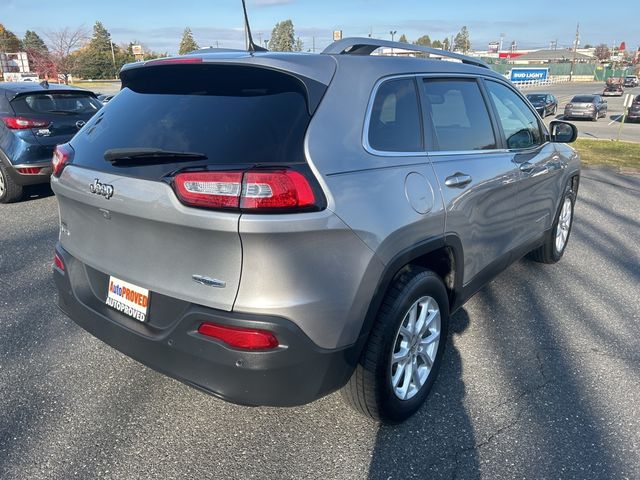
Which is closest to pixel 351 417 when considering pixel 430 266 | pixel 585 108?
pixel 430 266

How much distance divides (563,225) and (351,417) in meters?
3.43

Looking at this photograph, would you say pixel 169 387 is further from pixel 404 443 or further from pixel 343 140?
pixel 343 140

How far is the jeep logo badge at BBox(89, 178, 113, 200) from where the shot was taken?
224 centimetres

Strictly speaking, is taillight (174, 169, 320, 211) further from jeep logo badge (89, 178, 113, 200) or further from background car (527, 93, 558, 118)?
background car (527, 93, 558, 118)

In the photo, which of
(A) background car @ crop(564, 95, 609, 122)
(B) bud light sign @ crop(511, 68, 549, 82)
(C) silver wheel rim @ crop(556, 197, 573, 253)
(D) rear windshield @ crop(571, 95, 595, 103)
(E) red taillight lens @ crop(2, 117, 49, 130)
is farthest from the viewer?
(B) bud light sign @ crop(511, 68, 549, 82)

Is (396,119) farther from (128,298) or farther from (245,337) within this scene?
(128,298)

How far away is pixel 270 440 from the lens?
2527 millimetres

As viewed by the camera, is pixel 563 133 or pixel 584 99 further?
pixel 584 99

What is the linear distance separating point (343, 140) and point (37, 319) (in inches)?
111

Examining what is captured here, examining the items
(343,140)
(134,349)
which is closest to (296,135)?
(343,140)

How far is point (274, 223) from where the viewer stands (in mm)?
1873

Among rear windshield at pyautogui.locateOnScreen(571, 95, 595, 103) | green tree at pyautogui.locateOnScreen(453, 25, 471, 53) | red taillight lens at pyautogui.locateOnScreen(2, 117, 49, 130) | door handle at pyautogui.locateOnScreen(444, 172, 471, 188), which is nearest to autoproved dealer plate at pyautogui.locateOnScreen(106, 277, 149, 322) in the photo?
door handle at pyautogui.locateOnScreen(444, 172, 471, 188)

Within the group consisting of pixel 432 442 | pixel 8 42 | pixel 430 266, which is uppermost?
pixel 8 42

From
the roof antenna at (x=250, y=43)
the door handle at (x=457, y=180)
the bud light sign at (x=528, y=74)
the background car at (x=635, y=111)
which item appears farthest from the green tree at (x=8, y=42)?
the door handle at (x=457, y=180)
